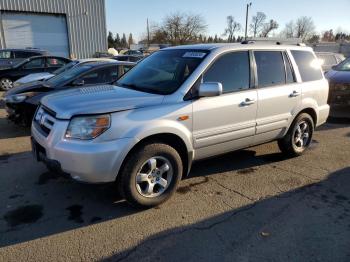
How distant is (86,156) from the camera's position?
127 inches

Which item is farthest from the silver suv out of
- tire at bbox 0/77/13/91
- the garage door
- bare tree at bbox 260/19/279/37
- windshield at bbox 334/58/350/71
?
bare tree at bbox 260/19/279/37

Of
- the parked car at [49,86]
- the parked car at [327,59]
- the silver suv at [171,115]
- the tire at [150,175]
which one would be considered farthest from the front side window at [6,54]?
the tire at [150,175]

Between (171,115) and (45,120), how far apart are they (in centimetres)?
144

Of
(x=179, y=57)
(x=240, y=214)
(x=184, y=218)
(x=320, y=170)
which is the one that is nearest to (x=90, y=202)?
(x=184, y=218)

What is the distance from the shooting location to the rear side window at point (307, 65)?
5.24 metres

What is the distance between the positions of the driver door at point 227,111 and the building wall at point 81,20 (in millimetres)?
26554

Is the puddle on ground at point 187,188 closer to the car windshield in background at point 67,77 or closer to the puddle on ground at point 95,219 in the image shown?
the puddle on ground at point 95,219

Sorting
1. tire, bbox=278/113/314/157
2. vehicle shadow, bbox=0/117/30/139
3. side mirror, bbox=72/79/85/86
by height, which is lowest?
vehicle shadow, bbox=0/117/30/139

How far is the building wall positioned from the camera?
87.7 feet

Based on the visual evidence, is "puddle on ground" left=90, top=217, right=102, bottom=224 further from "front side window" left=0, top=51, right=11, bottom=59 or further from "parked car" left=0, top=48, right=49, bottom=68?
"front side window" left=0, top=51, right=11, bottom=59

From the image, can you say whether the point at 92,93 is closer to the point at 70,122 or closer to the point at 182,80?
the point at 70,122

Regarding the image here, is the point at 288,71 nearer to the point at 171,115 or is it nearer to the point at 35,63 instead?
the point at 171,115

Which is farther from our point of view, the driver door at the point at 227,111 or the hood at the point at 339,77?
the hood at the point at 339,77

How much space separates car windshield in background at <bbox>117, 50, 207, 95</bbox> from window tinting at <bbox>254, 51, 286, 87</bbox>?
0.95 meters
